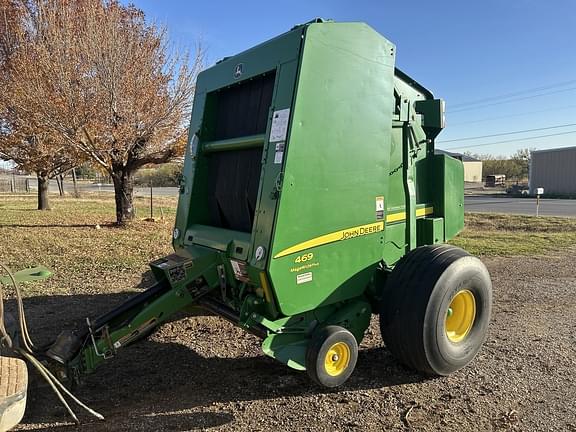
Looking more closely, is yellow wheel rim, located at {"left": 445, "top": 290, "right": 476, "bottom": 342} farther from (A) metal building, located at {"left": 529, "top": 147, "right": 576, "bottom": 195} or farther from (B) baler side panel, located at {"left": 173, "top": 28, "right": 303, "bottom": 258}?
(A) metal building, located at {"left": 529, "top": 147, "right": 576, "bottom": 195}

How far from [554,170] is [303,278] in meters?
41.6

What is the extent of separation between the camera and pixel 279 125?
3.25m

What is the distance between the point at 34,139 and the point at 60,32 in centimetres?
300

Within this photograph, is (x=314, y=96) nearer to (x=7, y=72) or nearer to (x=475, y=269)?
(x=475, y=269)

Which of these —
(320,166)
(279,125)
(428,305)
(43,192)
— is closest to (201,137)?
(279,125)

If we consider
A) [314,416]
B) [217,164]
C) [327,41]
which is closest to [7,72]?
[217,164]

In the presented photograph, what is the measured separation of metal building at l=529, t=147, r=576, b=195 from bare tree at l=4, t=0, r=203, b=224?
34023mm

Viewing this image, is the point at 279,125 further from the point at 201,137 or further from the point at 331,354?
the point at 331,354

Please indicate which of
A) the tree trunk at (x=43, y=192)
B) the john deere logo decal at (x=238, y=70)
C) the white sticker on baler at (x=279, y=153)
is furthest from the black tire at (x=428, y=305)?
the tree trunk at (x=43, y=192)

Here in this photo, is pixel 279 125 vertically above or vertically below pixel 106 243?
above

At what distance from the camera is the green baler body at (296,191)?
10.6 ft

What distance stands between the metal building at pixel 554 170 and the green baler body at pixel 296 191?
125 ft

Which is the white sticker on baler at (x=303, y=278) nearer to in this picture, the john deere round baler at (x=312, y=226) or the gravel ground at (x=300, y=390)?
the john deere round baler at (x=312, y=226)

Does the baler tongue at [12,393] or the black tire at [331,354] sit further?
the black tire at [331,354]
